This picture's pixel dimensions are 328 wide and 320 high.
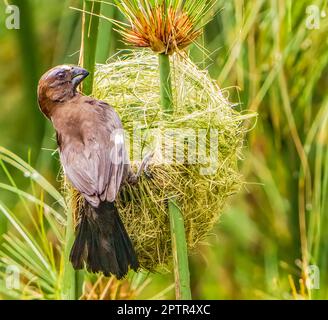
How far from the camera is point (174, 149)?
10.8ft

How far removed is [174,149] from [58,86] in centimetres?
54

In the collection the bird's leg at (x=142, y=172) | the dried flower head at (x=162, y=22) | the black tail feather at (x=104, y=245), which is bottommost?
the black tail feather at (x=104, y=245)

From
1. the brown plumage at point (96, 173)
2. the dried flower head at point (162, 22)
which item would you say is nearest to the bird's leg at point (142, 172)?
the brown plumage at point (96, 173)

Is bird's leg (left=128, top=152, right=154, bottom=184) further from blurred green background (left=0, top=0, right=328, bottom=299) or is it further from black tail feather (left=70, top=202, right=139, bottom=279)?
blurred green background (left=0, top=0, right=328, bottom=299)

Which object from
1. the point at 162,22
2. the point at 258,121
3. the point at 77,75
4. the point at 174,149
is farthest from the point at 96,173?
the point at 258,121

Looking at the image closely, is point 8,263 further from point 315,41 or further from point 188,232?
point 315,41

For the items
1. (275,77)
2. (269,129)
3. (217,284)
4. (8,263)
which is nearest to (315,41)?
(275,77)

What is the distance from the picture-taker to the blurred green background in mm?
3990

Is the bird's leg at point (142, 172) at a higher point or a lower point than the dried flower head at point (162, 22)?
lower

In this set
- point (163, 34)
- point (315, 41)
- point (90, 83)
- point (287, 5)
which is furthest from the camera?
point (315, 41)

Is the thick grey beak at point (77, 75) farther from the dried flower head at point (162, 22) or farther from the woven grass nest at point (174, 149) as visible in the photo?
the dried flower head at point (162, 22)

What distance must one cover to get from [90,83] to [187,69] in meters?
0.40

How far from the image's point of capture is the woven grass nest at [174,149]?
330 cm

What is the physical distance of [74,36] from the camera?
459 centimetres
